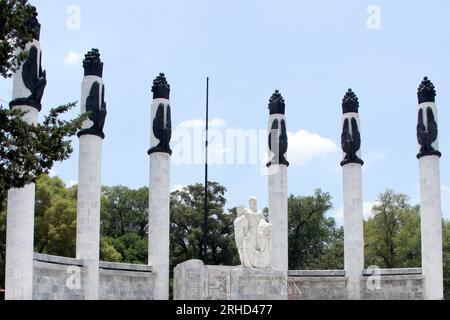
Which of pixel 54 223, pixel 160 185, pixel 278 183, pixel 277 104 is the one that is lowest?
pixel 54 223

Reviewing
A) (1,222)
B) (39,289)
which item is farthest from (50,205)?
(39,289)

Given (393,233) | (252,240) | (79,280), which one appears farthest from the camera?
(393,233)

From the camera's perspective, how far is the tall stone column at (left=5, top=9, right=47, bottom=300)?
2352 centimetres

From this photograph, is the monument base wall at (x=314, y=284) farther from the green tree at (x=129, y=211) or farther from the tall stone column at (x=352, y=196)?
the green tree at (x=129, y=211)

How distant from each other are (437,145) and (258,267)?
12047 mm

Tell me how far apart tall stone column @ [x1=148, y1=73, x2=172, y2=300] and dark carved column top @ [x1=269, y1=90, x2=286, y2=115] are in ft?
15.7

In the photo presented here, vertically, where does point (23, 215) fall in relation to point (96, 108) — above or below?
below

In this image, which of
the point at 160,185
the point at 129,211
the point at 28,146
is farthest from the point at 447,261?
the point at 28,146

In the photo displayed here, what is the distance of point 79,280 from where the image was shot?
2658cm

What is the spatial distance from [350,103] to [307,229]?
20.4 metres

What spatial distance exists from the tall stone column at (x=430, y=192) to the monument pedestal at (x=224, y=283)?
8.17 m

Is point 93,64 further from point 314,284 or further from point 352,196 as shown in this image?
point 314,284

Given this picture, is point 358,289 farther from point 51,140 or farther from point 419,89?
point 51,140
